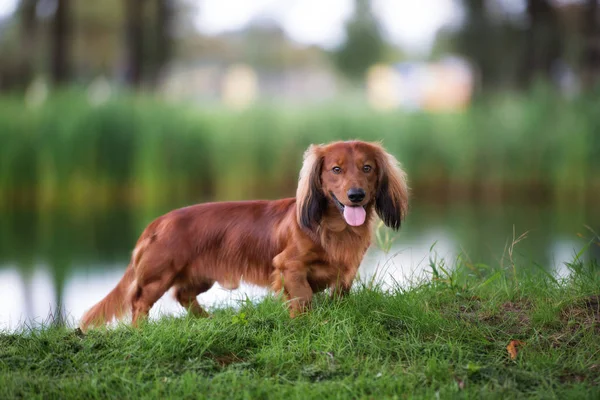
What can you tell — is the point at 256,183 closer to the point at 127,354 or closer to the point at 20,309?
the point at 20,309

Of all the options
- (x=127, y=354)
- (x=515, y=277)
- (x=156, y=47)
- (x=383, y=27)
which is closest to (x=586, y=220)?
(x=515, y=277)

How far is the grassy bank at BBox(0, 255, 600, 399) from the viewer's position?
11.5ft

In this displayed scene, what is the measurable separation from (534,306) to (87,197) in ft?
32.4

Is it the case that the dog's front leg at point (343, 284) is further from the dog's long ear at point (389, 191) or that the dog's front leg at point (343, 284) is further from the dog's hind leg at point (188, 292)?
the dog's hind leg at point (188, 292)

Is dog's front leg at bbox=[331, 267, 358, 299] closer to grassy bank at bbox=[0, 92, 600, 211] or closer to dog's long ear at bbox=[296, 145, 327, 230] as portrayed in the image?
dog's long ear at bbox=[296, 145, 327, 230]

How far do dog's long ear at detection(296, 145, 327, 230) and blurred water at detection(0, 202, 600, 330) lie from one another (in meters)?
0.72

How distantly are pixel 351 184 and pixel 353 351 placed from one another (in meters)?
1.00

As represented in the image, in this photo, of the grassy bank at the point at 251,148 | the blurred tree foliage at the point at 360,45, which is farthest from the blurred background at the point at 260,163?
the blurred tree foliage at the point at 360,45

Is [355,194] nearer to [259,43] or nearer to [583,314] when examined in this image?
[583,314]

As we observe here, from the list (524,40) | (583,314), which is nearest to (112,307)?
(583,314)

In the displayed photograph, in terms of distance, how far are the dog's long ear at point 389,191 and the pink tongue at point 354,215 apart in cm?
30

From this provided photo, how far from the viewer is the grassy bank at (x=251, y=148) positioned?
1280cm

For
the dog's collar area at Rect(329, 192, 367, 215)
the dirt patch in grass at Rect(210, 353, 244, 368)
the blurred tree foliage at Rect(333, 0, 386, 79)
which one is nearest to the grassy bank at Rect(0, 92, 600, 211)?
the dog's collar area at Rect(329, 192, 367, 215)

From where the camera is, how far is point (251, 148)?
14070 mm
